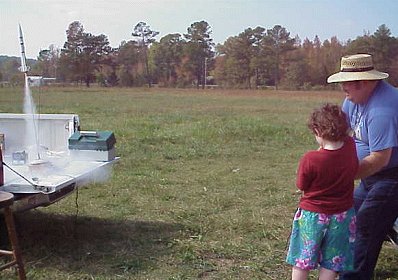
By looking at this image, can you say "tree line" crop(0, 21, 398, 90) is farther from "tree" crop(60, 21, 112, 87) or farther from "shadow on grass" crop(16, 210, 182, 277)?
"shadow on grass" crop(16, 210, 182, 277)

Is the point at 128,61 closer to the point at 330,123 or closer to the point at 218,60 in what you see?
the point at 218,60

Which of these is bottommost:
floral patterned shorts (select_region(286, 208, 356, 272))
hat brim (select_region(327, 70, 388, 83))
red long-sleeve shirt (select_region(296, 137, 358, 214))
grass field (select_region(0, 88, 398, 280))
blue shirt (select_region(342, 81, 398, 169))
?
grass field (select_region(0, 88, 398, 280))

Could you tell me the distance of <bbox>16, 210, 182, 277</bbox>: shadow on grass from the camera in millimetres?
4621

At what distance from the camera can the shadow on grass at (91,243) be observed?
4621 millimetres

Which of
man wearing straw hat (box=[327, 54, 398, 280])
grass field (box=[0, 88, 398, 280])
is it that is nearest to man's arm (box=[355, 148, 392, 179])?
man wearing straw hat (box=[327, 54, 398, 280])

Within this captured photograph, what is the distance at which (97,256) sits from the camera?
15.9ft

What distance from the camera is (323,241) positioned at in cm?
358

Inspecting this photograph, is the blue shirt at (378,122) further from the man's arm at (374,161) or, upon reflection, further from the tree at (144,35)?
the tree at (144,35)

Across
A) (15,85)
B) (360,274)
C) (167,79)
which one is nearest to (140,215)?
(15,85)

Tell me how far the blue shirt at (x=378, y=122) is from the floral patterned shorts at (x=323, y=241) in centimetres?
46

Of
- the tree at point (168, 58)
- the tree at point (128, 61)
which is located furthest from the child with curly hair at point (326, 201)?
the tree at point (168, 58)

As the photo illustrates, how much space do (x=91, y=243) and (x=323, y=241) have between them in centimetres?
226

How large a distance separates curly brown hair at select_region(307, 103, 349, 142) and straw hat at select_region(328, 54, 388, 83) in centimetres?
38

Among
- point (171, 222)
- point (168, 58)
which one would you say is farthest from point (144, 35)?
point (171, 222)
